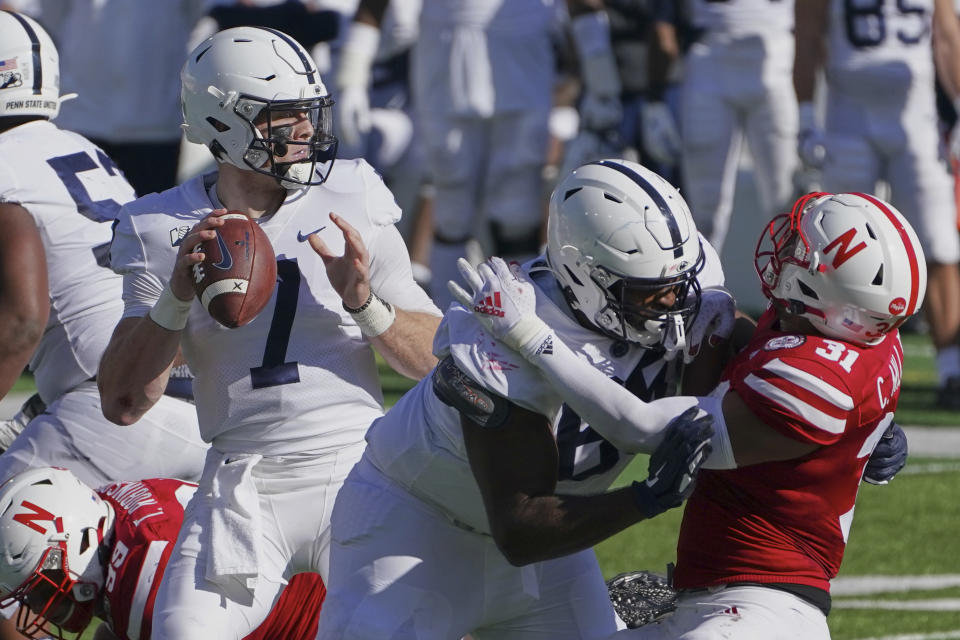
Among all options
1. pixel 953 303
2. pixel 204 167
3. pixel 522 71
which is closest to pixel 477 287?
pixel 953 303

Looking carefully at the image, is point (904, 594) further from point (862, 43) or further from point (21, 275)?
point (862, 43)

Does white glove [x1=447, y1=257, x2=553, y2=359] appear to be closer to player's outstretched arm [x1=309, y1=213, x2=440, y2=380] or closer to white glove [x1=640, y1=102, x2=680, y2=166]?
player's outstretched arm [x1=309, y1=213, x2=440, y2=380]

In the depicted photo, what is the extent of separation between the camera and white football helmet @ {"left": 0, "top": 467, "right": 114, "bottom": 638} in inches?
152

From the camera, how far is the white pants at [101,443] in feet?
14.5

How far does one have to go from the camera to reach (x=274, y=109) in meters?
3.93

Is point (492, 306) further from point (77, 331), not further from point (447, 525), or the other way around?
point (77, 331)

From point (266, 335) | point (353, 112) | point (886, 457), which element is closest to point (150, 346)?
point (266, 335)

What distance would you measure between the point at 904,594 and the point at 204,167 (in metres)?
6.82

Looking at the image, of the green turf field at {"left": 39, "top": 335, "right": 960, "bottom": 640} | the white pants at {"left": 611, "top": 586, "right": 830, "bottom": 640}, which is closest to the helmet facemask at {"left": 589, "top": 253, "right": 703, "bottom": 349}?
the white pants at {"left": 611, "top": 586, "right": 830, "bottom": 640}

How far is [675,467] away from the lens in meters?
3.09

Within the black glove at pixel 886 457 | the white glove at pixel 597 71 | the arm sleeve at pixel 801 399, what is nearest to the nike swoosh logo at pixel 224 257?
the arm sleeve at pixel 801 399

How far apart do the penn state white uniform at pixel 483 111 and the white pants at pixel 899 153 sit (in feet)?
5.20

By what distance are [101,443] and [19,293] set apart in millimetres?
429

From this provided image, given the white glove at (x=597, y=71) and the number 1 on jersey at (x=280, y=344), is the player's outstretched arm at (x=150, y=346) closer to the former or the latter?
the number 1 on jersey at (x=280, y=344)
